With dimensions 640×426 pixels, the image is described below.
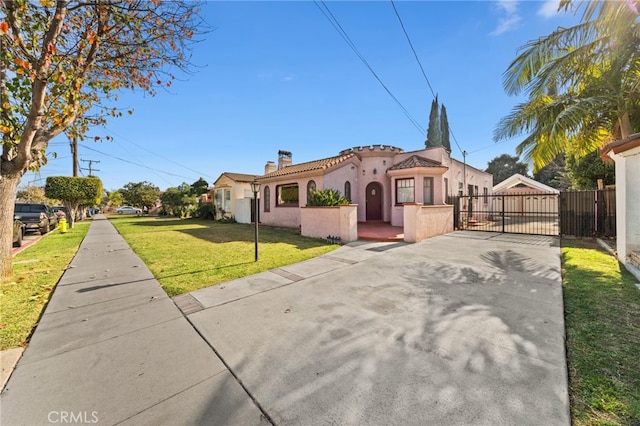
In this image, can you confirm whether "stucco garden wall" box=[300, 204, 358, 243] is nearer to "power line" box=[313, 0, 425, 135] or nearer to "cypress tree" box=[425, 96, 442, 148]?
"power line" box=[313, 0, 425, 135]

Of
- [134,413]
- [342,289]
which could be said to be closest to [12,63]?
[134,413]

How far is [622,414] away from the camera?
1.99 meters

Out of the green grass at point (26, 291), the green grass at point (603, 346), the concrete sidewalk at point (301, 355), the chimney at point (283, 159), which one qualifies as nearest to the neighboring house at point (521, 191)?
the chimney at point (283, 159)

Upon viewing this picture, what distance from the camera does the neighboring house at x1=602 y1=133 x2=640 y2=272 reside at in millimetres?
5895

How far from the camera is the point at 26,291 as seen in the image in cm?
512

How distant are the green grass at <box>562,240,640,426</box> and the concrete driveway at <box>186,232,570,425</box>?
0.14 metres

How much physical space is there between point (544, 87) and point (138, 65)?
1267 cm

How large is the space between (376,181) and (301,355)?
1383 cm

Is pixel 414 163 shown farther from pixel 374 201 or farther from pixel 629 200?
pixel 629 200

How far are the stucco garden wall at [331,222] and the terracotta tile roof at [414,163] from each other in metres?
5.43

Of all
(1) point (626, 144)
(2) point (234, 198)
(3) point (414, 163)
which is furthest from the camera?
(2) point (234, 198)

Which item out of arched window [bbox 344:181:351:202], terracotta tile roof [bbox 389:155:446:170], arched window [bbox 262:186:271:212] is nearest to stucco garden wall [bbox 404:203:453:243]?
terracotta tile roof [bbox 389:155:446:170]

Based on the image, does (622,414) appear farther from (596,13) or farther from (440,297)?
(596,13)

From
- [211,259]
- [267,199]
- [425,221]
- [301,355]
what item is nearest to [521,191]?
[425,221]
